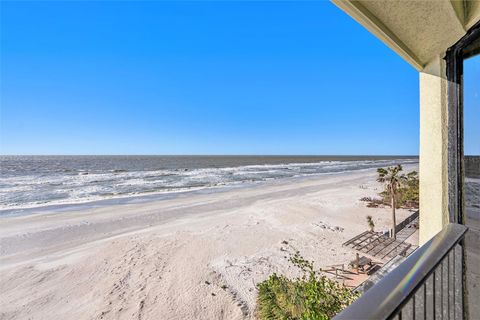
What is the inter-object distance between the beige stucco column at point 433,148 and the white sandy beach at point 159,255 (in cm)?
406

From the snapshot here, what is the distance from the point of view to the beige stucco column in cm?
231

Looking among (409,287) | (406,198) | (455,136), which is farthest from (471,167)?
(406,198)

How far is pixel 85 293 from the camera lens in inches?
235

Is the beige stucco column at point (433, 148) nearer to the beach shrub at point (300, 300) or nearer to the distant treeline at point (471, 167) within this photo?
the distant treeline at point (471, 167)

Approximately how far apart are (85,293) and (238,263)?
399cm

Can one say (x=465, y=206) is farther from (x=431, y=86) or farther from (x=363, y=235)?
(x=363, y=235)

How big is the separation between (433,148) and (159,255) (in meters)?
7.83

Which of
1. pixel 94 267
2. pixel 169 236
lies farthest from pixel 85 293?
pixel 169 236

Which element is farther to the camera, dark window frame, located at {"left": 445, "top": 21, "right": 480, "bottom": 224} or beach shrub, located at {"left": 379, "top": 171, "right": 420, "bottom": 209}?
beach shrub, located at {"left": 379, "top": 171, "right": 420, "bottom": 209}

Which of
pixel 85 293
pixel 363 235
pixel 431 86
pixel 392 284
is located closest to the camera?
pixel 392 284

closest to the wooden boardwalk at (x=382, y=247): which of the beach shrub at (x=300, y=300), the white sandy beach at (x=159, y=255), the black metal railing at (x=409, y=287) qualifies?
the white sandy beach at (x=159, y=255)

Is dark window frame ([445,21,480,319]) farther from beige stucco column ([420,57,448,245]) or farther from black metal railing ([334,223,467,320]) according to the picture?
black metal railing ([334,223,467,320])

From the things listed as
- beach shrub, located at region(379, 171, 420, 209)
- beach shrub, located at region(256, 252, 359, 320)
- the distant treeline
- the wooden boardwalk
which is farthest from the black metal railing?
beach shrub, located at region(379, 171, 420, 209)

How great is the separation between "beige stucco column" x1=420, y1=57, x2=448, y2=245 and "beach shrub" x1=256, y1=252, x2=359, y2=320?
212cm
